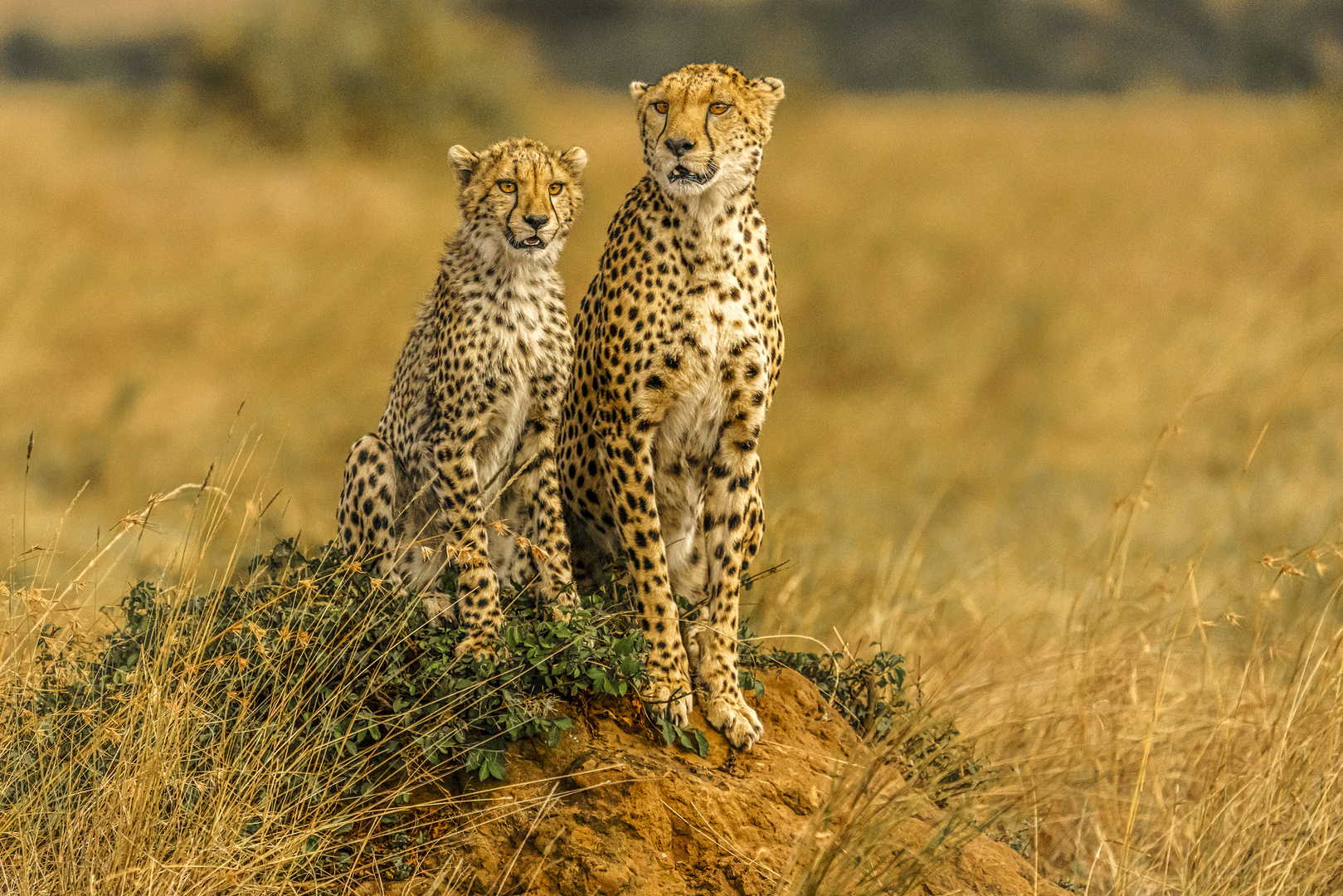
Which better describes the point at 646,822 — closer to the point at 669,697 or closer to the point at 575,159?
the point at 669,697

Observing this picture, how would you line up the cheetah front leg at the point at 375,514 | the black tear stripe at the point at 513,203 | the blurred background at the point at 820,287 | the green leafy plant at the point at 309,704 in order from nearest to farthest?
1. the green leafy plant at the point at 309,704
2. the black tear stripe at the point at 513,203
3. the cheetah front leg at the point at 375,514
4. the blurred background at the point at 820,287

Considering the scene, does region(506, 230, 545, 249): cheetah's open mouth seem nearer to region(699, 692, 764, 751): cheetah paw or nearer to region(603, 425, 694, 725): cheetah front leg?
region(603, 425, 694, 725): cheetah front leg

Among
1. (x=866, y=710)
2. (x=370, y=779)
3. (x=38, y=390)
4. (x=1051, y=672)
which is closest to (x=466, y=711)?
(x=370, y=779)

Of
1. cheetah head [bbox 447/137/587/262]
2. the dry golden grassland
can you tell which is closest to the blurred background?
the dry golden grassland

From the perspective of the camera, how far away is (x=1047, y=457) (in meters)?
10.8

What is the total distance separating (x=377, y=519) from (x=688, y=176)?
1258mm

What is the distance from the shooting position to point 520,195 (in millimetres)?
3355

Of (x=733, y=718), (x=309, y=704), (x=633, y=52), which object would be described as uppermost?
(x=633, y=52)

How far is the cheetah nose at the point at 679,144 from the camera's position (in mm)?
3156

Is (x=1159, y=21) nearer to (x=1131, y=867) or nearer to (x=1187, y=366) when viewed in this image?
(x=1187, y=366)

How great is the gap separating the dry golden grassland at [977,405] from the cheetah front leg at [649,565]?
0.54 meters

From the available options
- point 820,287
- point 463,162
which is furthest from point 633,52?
point 463,162

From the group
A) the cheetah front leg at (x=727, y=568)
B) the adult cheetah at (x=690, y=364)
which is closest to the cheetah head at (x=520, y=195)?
the adult cheetah at (x=690, y=364)

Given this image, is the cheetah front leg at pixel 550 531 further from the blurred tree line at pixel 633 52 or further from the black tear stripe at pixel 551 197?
the blurred tree line at pixel 633 52
